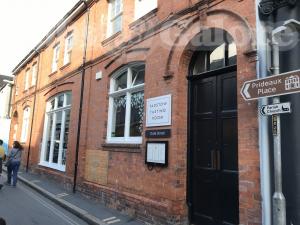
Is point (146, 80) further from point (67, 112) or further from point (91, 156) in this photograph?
point (67, 112)

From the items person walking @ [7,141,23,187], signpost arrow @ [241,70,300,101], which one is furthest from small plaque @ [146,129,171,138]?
person walking @ [7,141,23,187]

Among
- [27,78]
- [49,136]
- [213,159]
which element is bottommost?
[213,159]

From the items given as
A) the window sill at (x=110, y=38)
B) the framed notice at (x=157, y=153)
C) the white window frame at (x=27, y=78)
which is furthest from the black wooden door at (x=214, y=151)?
the white window frame at (x=27, y=78)

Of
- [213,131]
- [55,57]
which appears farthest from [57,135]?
[213,131]

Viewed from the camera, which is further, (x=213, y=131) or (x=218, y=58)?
(x=218, y=58)

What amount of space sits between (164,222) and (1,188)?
25.2ft

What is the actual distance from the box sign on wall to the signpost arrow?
253 cm

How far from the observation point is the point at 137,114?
346 inches

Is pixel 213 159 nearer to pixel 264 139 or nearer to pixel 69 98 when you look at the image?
pixel 264 139

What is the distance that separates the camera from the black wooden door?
6051 millimetres

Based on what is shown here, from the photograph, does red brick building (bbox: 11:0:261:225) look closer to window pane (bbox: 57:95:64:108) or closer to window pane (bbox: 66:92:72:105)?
window pane (bbox: 66:92:72:105)

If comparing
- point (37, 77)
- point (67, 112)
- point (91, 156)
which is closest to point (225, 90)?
point (91, 156)

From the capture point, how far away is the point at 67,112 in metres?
13.6

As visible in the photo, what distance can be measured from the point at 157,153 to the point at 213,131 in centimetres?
150
